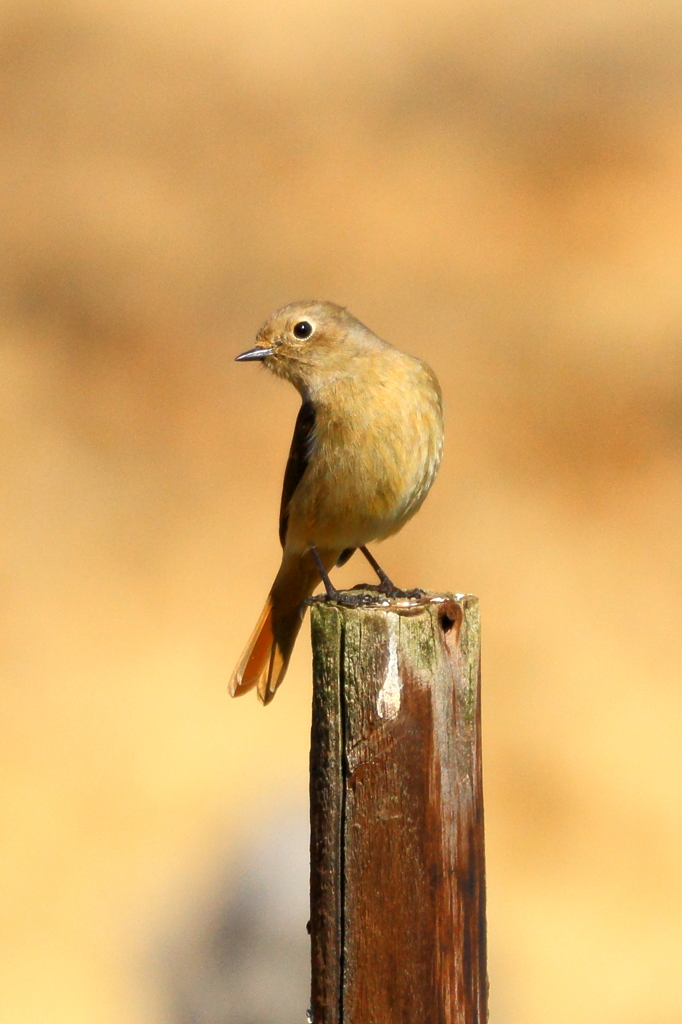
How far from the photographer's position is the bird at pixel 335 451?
527 centimetres

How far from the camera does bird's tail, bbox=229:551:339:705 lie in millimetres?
5477

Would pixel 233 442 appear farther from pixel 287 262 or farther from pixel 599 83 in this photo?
pixel 599 83

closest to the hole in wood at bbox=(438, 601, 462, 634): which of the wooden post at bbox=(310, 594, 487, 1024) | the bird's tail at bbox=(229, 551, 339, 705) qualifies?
the wooden post at bbox=(310, 594, 487, 1024)

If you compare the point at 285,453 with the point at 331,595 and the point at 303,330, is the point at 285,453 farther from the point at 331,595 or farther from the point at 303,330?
the point at 331,595

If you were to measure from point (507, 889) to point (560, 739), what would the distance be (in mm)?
1273

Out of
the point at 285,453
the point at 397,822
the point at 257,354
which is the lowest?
the point at 397,822

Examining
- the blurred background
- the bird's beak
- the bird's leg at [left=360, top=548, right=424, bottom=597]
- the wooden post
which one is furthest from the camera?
the blurred background

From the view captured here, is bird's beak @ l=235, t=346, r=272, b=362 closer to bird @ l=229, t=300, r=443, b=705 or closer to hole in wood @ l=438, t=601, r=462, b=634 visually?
bird @ l=229, t=300, r=443, b=705

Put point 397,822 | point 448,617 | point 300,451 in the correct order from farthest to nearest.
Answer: point 300,451, point 448,617, point 397,822

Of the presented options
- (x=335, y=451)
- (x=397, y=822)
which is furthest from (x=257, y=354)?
(x=397, y=822)

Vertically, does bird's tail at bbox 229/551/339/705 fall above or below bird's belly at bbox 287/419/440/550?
below

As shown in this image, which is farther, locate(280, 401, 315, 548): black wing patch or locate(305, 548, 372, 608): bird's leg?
locate(280, 401, 315, 548): black wing patch

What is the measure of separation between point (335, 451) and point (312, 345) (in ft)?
1.73

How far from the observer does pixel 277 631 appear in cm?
557
